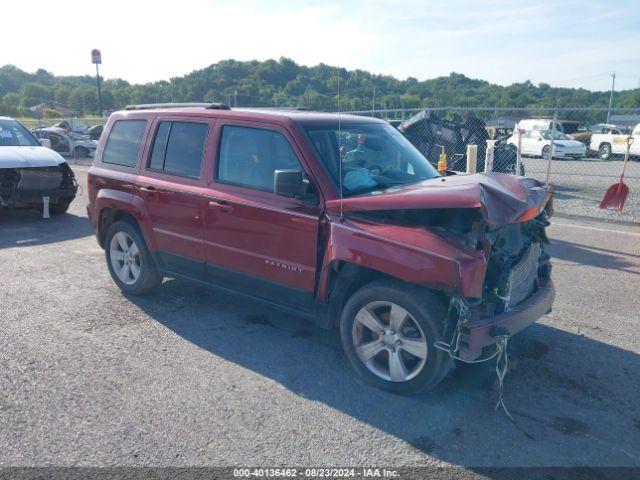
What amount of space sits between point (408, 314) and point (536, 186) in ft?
5.21

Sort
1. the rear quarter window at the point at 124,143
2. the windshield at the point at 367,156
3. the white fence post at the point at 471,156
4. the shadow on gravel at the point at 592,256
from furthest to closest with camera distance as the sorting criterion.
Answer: the white fence post at the point at 471,156 < the shadow on gravel at the point at 592,256 < the rear quarter window at the point at 124,143 < the windshield at the point at 367,156

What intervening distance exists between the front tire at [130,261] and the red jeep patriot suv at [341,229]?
2 centimetres

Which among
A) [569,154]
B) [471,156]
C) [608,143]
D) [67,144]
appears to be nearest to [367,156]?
[471,156]

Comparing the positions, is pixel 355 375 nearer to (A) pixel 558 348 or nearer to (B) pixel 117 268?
(A) pixel 558 348

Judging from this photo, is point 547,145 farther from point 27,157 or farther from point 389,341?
point 389,341

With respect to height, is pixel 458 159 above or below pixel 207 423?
above

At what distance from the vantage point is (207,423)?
3510 mm

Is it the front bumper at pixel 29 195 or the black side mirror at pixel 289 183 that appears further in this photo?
the front bumper at pixel 29 195

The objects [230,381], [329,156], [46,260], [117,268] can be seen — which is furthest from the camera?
[46,260]

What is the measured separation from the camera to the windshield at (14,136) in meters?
10.0

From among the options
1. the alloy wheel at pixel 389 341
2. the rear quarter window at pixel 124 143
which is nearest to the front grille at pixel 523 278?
the alloy wheel at pixel 389 341

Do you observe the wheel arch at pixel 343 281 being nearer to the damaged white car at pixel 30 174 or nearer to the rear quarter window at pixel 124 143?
the rear quarter window at pixel 124 143

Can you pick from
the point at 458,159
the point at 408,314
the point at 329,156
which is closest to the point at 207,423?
the point at 408,314

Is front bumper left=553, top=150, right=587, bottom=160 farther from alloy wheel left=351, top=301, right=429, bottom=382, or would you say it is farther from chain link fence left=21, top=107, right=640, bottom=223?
alloy wheel left=351, top=301, right=429, bottom=382
